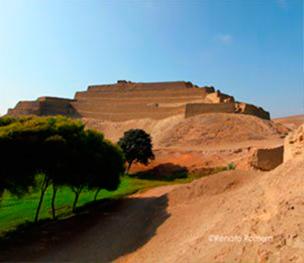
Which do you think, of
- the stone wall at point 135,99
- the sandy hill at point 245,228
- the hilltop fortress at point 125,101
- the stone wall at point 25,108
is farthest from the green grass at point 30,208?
the stone wall at point 25,108

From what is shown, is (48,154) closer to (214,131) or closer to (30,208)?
(30,208)

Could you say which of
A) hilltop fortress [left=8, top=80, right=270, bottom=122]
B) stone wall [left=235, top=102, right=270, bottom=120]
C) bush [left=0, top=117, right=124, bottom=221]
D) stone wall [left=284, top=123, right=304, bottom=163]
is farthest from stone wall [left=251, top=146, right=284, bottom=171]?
hilltop fortress [left=8, top=80, right=270, bottom=122]

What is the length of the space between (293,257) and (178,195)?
10307 millimetres

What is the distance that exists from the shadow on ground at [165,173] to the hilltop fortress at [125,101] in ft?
75.9

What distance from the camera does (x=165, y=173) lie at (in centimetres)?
3173

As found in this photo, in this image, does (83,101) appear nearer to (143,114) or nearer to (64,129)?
(143,114)

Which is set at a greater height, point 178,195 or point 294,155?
point 294,155

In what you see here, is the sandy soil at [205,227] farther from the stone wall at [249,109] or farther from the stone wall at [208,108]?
the stone wall at [249,109]

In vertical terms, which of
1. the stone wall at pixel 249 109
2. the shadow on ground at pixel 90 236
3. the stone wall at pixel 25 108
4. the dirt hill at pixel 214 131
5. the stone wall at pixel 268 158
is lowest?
the shadow on ground at pixel 90 236

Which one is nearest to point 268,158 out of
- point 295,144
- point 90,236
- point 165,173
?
point 295,144

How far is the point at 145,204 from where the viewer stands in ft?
55.0

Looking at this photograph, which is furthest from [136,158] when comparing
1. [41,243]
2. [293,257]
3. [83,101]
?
[83,101]

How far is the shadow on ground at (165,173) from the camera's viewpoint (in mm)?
29955

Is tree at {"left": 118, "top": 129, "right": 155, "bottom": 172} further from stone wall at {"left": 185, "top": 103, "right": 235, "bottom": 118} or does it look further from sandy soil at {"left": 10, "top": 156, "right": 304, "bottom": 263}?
stone wall at {"left": 185, "top": 103, "right": 235, "bottom": 118}
